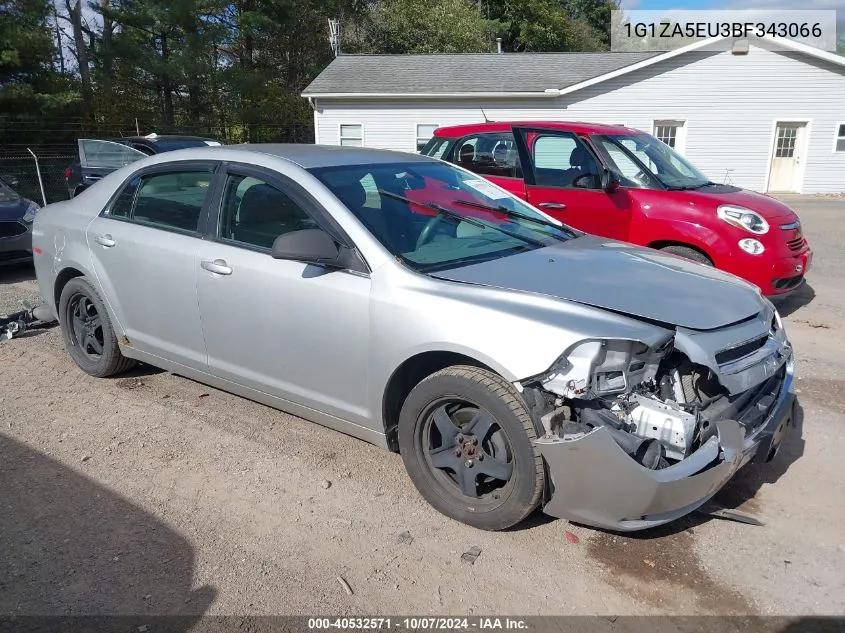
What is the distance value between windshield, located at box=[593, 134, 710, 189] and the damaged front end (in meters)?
4.01

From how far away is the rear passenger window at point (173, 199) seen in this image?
4.25 metres

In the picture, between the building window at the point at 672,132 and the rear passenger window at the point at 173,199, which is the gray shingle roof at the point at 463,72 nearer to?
the building window at the point at 672,132

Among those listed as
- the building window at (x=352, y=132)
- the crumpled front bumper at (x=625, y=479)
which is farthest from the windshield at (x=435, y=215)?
the building window at (x=352, y=132)

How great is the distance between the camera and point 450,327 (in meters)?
3.11

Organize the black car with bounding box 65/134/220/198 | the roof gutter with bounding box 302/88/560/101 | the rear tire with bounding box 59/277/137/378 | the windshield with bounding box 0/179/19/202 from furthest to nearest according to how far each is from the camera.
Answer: the roof gutter with bounding box 302/88/560/101 → the black car with bounding box 65/134/220/198 → the windshield with bounding box 0/179/19/202 → the rear tire with bounding box 59/277/137/378

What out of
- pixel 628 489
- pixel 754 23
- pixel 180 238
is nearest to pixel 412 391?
pixel 628 489

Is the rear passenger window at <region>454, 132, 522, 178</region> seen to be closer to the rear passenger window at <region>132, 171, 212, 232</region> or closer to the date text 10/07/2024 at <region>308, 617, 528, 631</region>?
the rear passenger window at <region>132, 171, 212, 232</region>

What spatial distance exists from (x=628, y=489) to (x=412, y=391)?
1.08 meters

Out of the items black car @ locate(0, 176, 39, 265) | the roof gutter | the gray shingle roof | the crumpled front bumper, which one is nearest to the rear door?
black car @ locate(0, 176, 39, 265)

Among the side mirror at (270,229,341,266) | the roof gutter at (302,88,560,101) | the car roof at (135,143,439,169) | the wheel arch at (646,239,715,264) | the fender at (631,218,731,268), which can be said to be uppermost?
the roof gutter at (302,88,560,101)

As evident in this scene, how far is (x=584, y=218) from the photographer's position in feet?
22.2

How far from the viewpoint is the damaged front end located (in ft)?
9.07

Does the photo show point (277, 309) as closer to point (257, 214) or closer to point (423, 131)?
point (257, 214)

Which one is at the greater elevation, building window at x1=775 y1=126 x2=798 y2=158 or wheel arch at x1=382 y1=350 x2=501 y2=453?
building window at x1=775 y1=126 x2=798 y2=158
